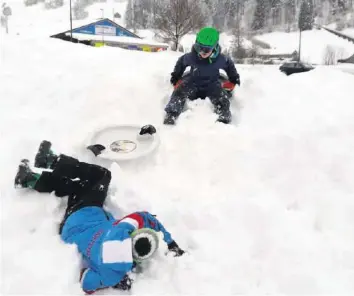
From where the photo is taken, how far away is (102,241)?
2.28 metres

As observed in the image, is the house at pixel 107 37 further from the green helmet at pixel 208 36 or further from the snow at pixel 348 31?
the snow at pixel 348 31

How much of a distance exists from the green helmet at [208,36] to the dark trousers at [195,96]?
0.54 metres

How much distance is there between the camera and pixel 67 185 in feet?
10.1

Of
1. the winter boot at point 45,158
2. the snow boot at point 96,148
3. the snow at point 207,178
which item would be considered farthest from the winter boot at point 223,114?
the winter boot at point 45,158

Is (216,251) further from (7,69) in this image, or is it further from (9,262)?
(7,69)

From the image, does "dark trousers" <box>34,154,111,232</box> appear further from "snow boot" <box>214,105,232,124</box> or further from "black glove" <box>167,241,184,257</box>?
"snow boot" <box>214,105,232,124</box>

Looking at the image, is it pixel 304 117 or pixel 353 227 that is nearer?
pixel 353 227

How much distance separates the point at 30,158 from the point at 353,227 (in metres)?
3.03

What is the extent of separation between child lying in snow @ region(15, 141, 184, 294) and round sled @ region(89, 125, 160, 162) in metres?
0.25

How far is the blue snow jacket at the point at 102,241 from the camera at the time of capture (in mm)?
2170

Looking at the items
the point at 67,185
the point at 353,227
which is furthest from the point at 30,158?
the point at 353,227

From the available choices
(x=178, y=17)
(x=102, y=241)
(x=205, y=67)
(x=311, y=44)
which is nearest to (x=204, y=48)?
(x=205, y=67)

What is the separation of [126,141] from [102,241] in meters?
1.89

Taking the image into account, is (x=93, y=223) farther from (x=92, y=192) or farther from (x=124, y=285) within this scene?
(x=124, y=285)
